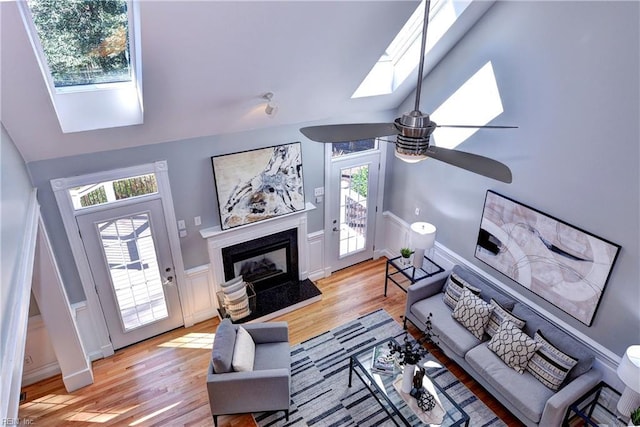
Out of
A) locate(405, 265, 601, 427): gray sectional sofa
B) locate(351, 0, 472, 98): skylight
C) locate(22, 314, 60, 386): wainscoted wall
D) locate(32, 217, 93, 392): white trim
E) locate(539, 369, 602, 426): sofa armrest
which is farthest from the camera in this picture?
locate(22, 314, 60, 386): wainscoted wall

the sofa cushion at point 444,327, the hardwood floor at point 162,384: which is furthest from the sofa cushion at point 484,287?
the hardwood floor at point 162,384

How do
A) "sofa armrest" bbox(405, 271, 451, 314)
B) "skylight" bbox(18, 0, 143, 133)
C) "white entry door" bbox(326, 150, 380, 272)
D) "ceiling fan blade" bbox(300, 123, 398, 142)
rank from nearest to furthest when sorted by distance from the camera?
"ceiling fan blade" bbox(300, 123, 398, 142) → "skylight" bbox(18, 0, 143, 133) → "sofa armrest" bbox(405, 271, 451, 314) → "white entry door" bbox(326, 150, 380, 272)

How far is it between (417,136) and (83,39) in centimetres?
262

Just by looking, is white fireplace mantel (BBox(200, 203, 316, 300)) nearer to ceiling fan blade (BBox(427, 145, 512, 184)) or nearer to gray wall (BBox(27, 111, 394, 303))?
gray wall (BBox(27, 111, 394, 303))

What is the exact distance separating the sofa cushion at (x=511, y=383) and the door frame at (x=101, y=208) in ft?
11.2

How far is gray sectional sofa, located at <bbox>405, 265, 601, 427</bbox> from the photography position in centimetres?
361

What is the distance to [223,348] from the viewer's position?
3.80m

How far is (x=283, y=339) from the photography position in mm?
4328

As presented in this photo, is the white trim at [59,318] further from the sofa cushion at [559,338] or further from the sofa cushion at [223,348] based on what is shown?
the sofa cushion at [559,338]

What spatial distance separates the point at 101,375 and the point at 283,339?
A: 2.12m

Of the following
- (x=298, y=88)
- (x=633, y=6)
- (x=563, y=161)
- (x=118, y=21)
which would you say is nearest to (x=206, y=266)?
(x=298, y=88)

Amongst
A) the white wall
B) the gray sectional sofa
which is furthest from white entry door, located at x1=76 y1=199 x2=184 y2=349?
the gray sectional sofa

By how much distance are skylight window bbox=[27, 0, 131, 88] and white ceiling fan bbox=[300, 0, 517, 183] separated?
1834 millimetres

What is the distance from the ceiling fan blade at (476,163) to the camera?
215cm
